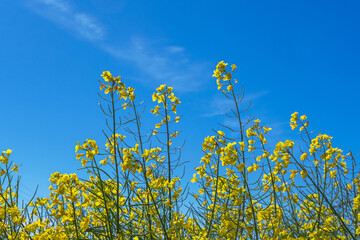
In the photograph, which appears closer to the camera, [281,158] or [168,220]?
[168,220]

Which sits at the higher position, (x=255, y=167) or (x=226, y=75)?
(x=226, y=75)

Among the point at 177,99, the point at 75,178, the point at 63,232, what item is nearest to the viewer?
the point at 75,178

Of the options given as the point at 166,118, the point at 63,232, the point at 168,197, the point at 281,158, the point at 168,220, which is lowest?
the point at 63,232

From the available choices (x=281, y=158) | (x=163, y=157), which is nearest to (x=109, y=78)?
(x=163, y=157)

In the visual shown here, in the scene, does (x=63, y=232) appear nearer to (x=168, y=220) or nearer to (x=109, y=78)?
(x=168, y=220)

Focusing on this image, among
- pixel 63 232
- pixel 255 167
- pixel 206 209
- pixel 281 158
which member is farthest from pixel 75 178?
pixel 281 158

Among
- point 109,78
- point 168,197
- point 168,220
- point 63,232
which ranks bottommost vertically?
point 63,232

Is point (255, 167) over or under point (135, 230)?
over

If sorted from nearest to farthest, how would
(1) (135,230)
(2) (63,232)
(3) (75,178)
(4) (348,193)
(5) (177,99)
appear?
(3) (75,178) → (2) (63,232) → (1) (135,230) → (4) (348,193) → (5) (177,99)

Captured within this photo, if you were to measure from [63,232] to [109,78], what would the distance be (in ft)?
4.23

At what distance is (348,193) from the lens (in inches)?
144

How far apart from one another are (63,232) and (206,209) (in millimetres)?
1348

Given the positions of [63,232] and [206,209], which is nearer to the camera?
[63,232]

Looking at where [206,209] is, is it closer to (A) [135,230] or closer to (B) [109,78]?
(A) [135,230]
